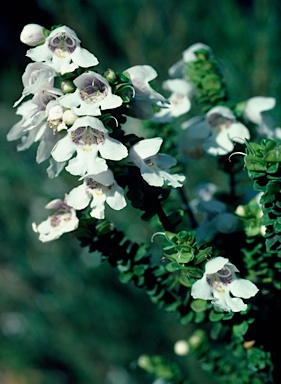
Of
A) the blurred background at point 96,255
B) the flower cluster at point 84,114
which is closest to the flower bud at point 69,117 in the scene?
the flower cluster at point 84,114

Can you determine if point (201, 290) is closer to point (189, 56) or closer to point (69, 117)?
point (69, 117)

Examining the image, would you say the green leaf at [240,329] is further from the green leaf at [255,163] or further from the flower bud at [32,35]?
the flower bud at [32,35]

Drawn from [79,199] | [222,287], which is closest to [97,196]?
[79,199]

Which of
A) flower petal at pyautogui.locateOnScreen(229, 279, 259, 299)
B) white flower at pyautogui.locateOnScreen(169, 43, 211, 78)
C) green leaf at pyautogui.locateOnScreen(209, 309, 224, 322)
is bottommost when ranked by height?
green leaf at pyautogui.locateOnScreen(209, 309, 224, 322)

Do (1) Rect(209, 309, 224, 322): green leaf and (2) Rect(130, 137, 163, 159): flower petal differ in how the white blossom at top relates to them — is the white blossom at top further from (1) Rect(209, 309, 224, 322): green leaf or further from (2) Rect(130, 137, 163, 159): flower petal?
(1) Rect(209, 309, 224, 322): green leaf

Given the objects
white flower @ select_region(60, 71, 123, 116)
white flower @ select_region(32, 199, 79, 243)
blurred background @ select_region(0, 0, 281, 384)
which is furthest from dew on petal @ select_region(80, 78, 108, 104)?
blurred background @ select_region(0, 0, 281, 384)

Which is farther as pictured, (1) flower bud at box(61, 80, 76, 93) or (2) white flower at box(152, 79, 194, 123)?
(2) white flower at box(152, 79, 194, 123)

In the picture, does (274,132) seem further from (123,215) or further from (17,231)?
(17,231)
